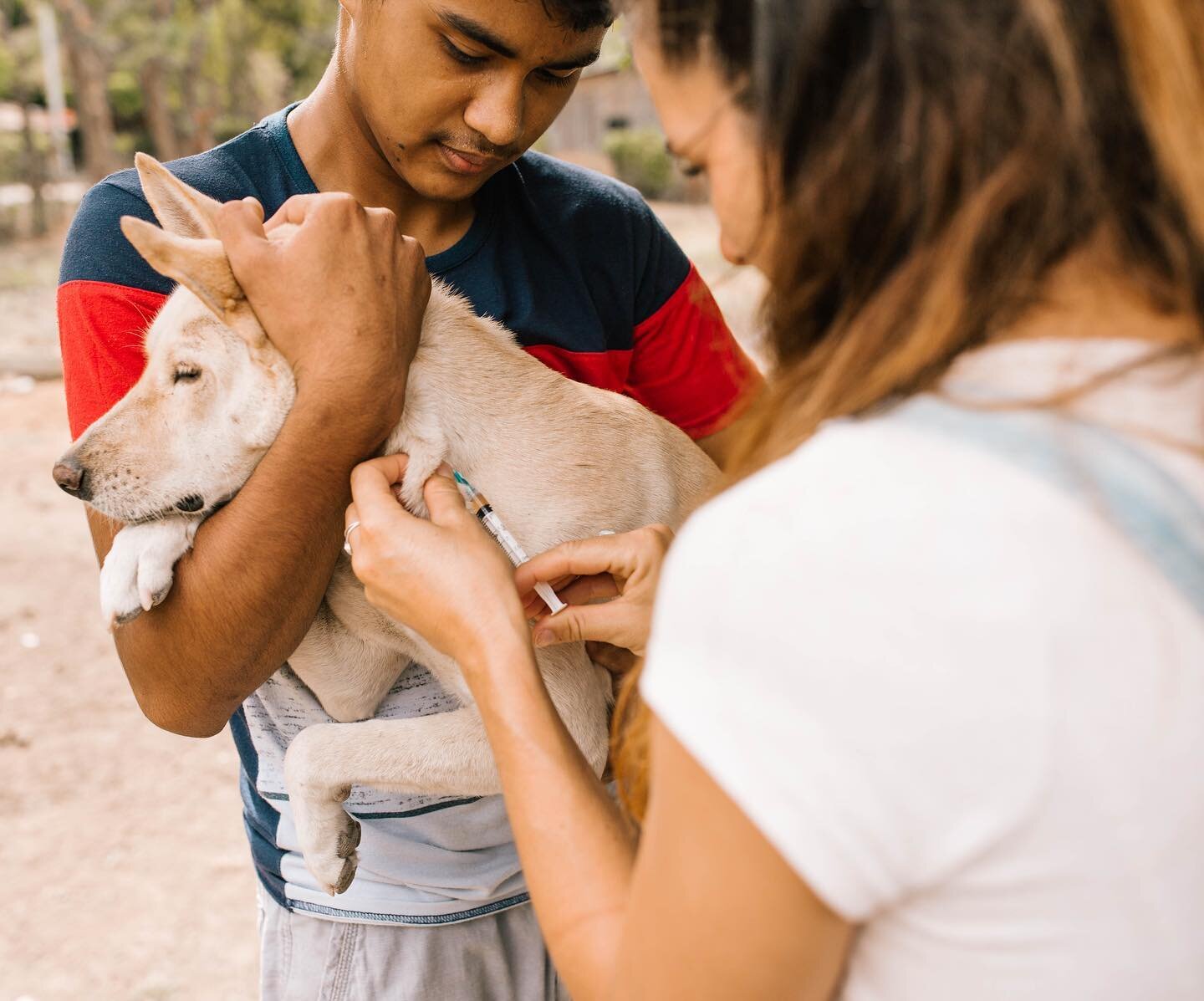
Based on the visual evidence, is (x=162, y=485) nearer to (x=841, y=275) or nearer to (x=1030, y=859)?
(x=841, y=275)

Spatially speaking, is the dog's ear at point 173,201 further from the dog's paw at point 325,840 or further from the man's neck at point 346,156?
the dog's paw at point 325,840

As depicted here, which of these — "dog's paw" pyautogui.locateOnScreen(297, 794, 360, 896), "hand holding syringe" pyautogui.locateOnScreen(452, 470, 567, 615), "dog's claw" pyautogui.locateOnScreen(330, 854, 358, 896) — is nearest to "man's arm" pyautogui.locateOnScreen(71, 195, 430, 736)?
"hand holding syringe" pyautogui.locateOnScreen(452, 470, 567, 615)

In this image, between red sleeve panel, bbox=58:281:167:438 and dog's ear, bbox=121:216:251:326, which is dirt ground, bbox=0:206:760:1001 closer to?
dog's ear, bbox=121:216:251:326

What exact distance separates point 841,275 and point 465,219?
1.70 meters

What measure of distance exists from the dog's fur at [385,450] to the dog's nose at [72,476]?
0.04 ft

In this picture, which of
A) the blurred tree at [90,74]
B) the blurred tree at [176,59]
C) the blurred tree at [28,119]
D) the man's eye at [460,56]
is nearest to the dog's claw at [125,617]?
the man's eye at [460,56]

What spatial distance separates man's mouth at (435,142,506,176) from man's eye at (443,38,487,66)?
0.58 ft

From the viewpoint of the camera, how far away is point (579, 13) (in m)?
2.34

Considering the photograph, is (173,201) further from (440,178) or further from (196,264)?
(440,178)

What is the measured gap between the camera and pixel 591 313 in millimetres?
2686

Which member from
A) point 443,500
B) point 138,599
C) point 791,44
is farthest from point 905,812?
point 138,599

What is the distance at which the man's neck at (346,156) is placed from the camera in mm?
2514

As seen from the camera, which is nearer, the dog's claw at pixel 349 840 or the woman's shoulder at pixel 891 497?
the woman's shoulder at pixel 891 497

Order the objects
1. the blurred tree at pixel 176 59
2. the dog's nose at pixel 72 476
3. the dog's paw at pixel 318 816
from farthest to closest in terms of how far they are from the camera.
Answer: the blurred tree at pixel 176 59 < the dog's paw at pixel 318 816 < the dog's nose at pixel 72 476
